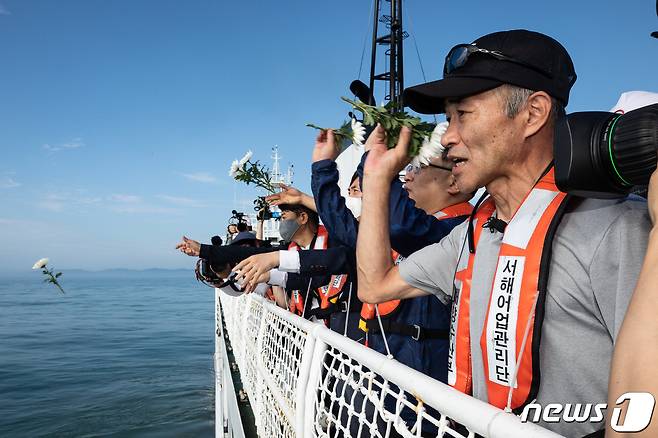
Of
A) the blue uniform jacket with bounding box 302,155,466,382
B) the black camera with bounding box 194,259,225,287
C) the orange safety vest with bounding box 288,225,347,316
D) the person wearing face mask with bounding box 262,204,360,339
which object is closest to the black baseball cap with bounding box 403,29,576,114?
the blue uniform jacket with bounding box 302,155,466,382

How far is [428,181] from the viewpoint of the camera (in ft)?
9.32

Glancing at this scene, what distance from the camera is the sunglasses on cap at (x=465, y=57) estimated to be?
1.57m

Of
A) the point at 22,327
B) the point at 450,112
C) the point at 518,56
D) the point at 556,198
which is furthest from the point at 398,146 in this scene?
the point at 22,327

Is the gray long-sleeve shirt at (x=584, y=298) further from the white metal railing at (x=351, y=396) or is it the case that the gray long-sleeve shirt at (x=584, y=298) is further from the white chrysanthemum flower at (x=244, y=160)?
the white chrysanthemum flower at (x=244, y=160)

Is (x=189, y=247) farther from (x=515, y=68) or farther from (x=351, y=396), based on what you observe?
(x=515, y=68)

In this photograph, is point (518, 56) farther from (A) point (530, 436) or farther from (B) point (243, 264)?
(B) point (243, 264)

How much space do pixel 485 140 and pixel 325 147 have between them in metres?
1.19

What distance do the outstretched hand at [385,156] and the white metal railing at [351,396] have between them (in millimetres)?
711

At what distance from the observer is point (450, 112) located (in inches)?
69.8

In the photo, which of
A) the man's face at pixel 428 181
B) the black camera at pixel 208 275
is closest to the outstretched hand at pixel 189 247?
the black camera at pixel 208 275

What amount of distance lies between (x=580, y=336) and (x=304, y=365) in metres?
1.32

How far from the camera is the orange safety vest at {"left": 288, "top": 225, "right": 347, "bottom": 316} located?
385 centimetres

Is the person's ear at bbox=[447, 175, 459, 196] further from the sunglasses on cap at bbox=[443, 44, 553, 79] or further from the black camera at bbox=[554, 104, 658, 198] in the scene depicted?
the black camera at bbox=[554, 104, 658, 198]

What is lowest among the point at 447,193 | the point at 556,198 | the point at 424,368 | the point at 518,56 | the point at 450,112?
the point at 424,368
